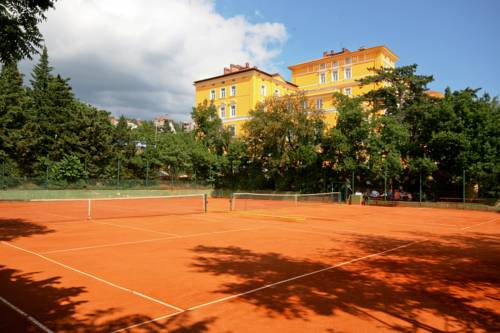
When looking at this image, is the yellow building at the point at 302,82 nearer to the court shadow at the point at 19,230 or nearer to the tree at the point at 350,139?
the tree at the point at 350,139

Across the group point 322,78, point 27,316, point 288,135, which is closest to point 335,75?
point 322,78

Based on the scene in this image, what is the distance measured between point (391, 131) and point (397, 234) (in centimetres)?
2001

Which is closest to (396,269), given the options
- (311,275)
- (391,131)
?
(311,275)

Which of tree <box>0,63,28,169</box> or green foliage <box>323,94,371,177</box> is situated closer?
green foliage <box>323,94,371,177</box>

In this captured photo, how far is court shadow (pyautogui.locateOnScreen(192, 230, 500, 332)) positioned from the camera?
18.0 feet

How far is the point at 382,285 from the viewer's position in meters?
7.07

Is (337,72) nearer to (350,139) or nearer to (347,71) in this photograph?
(347,71)

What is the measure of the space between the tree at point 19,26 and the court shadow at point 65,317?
651 cm

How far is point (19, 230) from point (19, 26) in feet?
24.0

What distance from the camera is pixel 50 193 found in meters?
34.4

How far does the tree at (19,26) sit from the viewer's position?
970 centimetres

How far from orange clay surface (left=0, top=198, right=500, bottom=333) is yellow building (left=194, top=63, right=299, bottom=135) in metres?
48.9

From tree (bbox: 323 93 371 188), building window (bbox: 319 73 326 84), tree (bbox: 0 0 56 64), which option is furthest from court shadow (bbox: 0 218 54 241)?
building window (bbox: 319 73 326 84)

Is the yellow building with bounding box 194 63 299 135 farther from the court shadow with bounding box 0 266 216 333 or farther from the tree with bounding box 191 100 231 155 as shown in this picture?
the court shadow with bounding box 0 266 216 333
